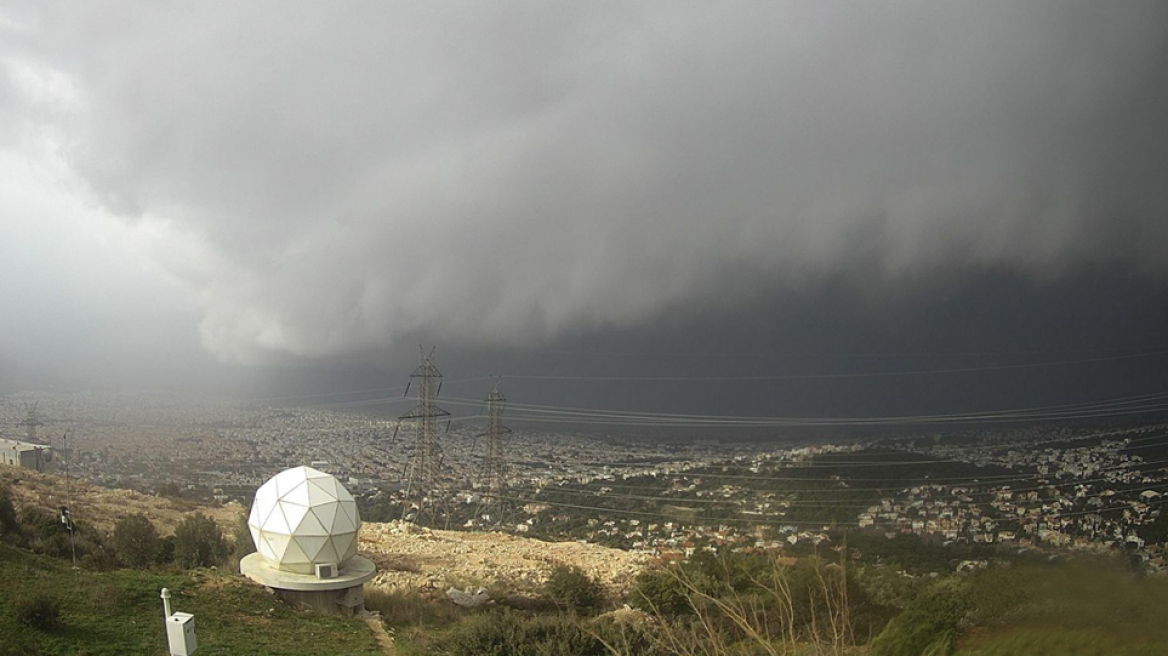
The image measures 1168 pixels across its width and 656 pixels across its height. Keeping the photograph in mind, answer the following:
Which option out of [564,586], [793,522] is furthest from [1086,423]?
[564,586]

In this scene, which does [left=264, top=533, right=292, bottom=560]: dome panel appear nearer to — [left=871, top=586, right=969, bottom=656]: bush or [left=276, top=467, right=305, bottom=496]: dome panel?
[left=276, top=467, right=305, bottom=496]: dome panel

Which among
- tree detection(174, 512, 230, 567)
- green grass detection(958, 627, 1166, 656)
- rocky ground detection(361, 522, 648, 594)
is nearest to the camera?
green grass detection(958, 627, 1166, 656)

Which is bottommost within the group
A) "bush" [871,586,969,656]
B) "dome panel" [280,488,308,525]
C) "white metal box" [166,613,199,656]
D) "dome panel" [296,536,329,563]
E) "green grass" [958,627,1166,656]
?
"dome panel" [296,536,329,563]

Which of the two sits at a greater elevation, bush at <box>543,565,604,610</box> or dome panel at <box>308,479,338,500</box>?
dome panel at <box>308,479,338,500</box>

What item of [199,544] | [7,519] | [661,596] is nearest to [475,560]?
[199,544]

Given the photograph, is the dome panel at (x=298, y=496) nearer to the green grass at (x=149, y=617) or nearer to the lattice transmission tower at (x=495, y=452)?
the green grass at (x=149, y=617)

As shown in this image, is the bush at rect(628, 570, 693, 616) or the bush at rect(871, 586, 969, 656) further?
the bush at rect(628, 570, 693, 616)

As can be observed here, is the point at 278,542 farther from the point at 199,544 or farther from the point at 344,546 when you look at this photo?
the point at 199,544

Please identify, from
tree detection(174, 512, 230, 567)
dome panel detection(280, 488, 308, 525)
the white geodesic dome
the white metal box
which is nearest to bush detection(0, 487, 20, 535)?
tree detection(174, 512, 230, 567)
